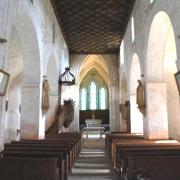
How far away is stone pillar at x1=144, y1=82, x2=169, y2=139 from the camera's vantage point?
10.3 metres

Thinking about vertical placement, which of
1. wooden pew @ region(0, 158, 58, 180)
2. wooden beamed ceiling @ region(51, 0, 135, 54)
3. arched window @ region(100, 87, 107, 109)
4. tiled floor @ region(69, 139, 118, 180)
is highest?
wooden beamed ceiling @ region(51, 0, 135, 54)

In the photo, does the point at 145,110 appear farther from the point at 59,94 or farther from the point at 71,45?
the point at 71,45

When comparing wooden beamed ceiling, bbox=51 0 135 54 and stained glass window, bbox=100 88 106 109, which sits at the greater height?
wooden beamed ceiling, bbox=51 0 135 54

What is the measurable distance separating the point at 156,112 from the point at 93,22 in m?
7.54

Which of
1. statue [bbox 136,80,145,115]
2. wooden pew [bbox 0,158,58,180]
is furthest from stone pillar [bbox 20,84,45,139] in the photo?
wooden pew [bbox 0,158,58,180]

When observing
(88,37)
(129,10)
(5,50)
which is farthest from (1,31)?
(88,37)

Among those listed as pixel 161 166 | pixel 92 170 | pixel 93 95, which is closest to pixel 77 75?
Answer: pixel 93 95

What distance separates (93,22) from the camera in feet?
51.4

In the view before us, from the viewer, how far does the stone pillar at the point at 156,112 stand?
10266 mm

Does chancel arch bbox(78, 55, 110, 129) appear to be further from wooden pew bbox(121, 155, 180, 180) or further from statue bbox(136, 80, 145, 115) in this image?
wooden pew bbox(121, 155, 180, 180)

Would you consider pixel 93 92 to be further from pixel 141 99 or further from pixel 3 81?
pixel 3 81

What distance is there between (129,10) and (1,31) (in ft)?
29.7

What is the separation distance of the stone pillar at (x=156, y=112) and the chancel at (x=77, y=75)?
0.04 m

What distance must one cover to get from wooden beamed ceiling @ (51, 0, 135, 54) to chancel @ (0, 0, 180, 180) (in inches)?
2.0
